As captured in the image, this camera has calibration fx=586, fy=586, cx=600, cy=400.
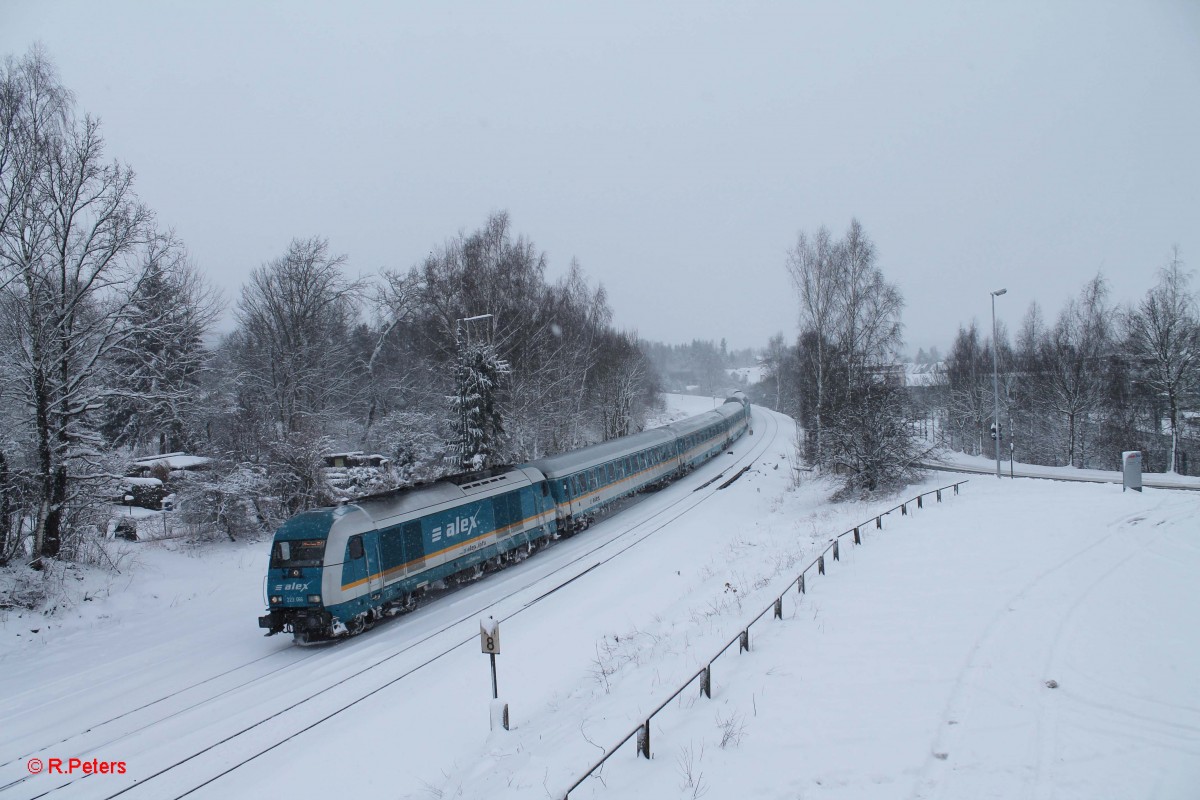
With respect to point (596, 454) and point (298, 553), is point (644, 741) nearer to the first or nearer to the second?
point (298, 553)

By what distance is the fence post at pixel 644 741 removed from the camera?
21.3 ft

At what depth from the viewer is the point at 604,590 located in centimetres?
1598

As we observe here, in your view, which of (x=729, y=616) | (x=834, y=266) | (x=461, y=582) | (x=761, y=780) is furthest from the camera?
(x=834, y=266)

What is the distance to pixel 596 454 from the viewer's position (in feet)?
84.0

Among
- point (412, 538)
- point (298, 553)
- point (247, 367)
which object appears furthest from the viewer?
point (247, 367)

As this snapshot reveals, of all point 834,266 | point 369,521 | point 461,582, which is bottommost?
point 461,582

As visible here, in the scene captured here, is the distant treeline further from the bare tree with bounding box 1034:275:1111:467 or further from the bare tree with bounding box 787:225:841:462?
the bare tree with bounding box 1034:275:1111:467

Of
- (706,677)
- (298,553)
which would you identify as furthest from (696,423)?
(706,677)

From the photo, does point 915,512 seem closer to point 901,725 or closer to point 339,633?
point 901,725

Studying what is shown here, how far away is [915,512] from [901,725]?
1314 centimetres

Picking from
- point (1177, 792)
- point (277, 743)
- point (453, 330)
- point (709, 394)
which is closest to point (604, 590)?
point (277, 743)

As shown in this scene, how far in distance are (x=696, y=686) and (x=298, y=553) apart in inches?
364

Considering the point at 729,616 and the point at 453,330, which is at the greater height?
the point at 453,330

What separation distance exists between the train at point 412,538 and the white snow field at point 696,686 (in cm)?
81
